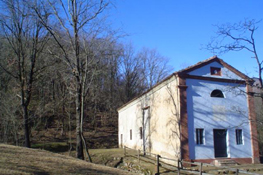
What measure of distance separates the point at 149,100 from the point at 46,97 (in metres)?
23.9

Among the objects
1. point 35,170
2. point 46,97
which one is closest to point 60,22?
point 35,170

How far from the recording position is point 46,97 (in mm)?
38500

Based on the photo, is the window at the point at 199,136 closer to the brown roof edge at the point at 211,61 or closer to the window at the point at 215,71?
the brown roof edge at the point at 211,61

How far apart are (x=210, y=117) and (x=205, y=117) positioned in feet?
1.38

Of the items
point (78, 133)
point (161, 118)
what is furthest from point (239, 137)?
point (78, 133)

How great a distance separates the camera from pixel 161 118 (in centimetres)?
1788

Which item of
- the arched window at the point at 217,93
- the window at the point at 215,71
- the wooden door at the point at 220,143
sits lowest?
the wooden door at the point at 220,143

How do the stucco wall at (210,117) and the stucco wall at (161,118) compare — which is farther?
the stucco wall at (161,118)

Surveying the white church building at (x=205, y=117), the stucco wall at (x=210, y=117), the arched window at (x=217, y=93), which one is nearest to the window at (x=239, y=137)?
the white church building at (x=205, y=117)

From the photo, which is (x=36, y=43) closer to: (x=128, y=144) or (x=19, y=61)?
(x=19, y=61)

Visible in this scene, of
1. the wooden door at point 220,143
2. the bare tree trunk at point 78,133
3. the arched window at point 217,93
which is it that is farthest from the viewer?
the arched window at point 217,93

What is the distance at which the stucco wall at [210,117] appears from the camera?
15.2 meters

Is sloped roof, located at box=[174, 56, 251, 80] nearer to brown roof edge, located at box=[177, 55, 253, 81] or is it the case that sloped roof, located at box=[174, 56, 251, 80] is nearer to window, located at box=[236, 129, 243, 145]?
brown roof edge, located at box=[177, 55, 253, 81]

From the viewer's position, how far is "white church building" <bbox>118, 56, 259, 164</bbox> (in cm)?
1508
